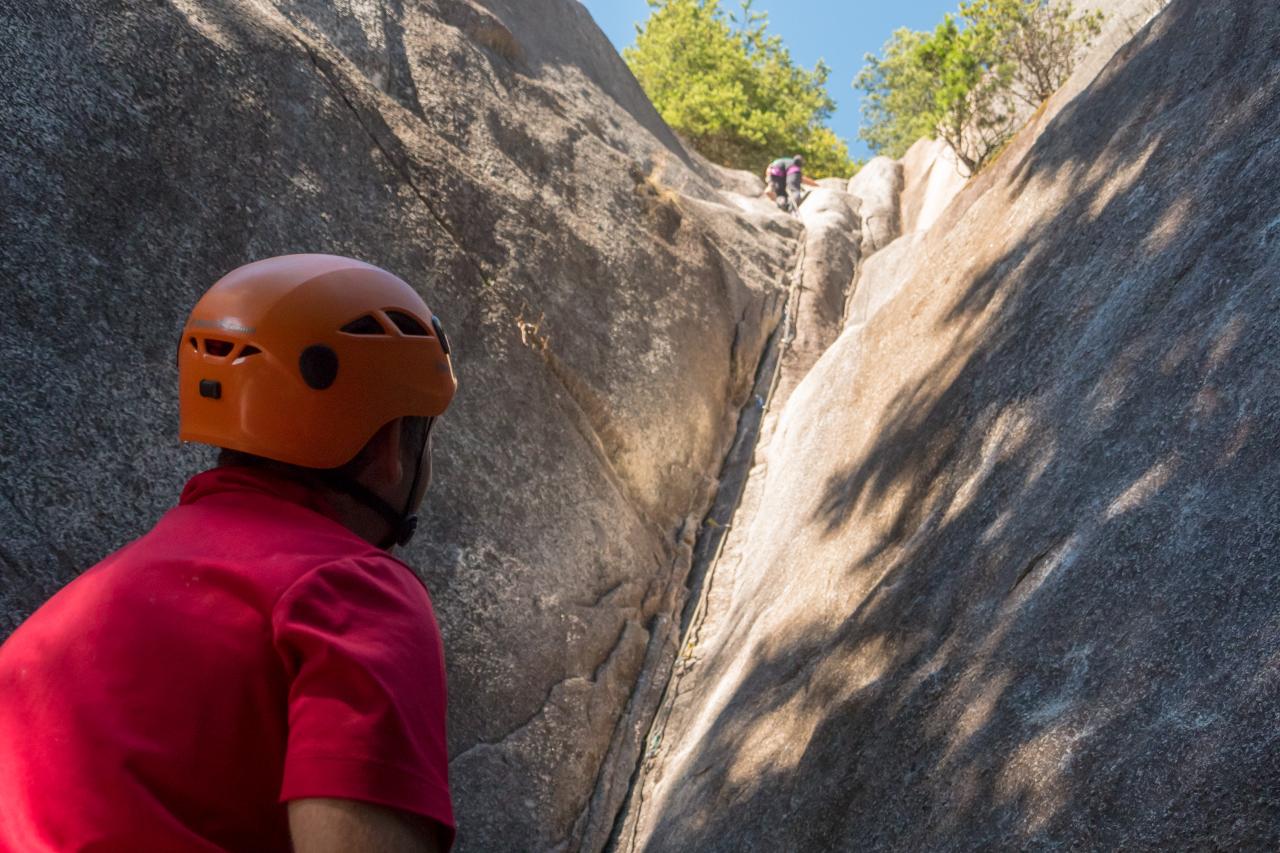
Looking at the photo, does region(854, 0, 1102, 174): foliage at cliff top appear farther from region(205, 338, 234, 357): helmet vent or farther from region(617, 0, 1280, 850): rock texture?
region(205, 338, 234, 357): helmet vent

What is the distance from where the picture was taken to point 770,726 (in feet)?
13.3

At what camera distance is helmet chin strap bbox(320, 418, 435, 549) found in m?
2.05

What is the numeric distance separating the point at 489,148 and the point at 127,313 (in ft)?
12.9

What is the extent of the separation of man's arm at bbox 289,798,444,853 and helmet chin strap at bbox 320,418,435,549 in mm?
687

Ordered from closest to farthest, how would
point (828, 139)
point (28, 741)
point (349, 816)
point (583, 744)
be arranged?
1. point (349, 816)
2. point (28, 741)
3. point (583, 744)
4. point (828, 139)

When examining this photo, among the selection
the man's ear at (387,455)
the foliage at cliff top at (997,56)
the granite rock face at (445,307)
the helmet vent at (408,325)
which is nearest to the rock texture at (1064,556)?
the granite rock face at (445,307)

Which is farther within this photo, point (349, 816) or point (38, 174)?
point (38, 174)

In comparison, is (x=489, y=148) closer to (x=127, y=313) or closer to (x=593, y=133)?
(x=593, y=133)

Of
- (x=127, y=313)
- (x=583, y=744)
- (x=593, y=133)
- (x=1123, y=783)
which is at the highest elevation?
(x=593, y=133)

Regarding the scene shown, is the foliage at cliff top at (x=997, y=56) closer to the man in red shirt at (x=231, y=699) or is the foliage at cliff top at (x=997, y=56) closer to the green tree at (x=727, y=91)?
the green tree at (x=727, y=91)

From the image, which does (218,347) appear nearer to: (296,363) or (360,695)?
(296,363)

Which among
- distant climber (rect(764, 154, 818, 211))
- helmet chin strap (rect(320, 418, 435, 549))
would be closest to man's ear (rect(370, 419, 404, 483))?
helmet chin strap (rect(320, 418, 435, 549))

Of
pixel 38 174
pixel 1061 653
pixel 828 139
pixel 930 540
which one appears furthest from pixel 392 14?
pixel 828 139

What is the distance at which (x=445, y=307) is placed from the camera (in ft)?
19.5
